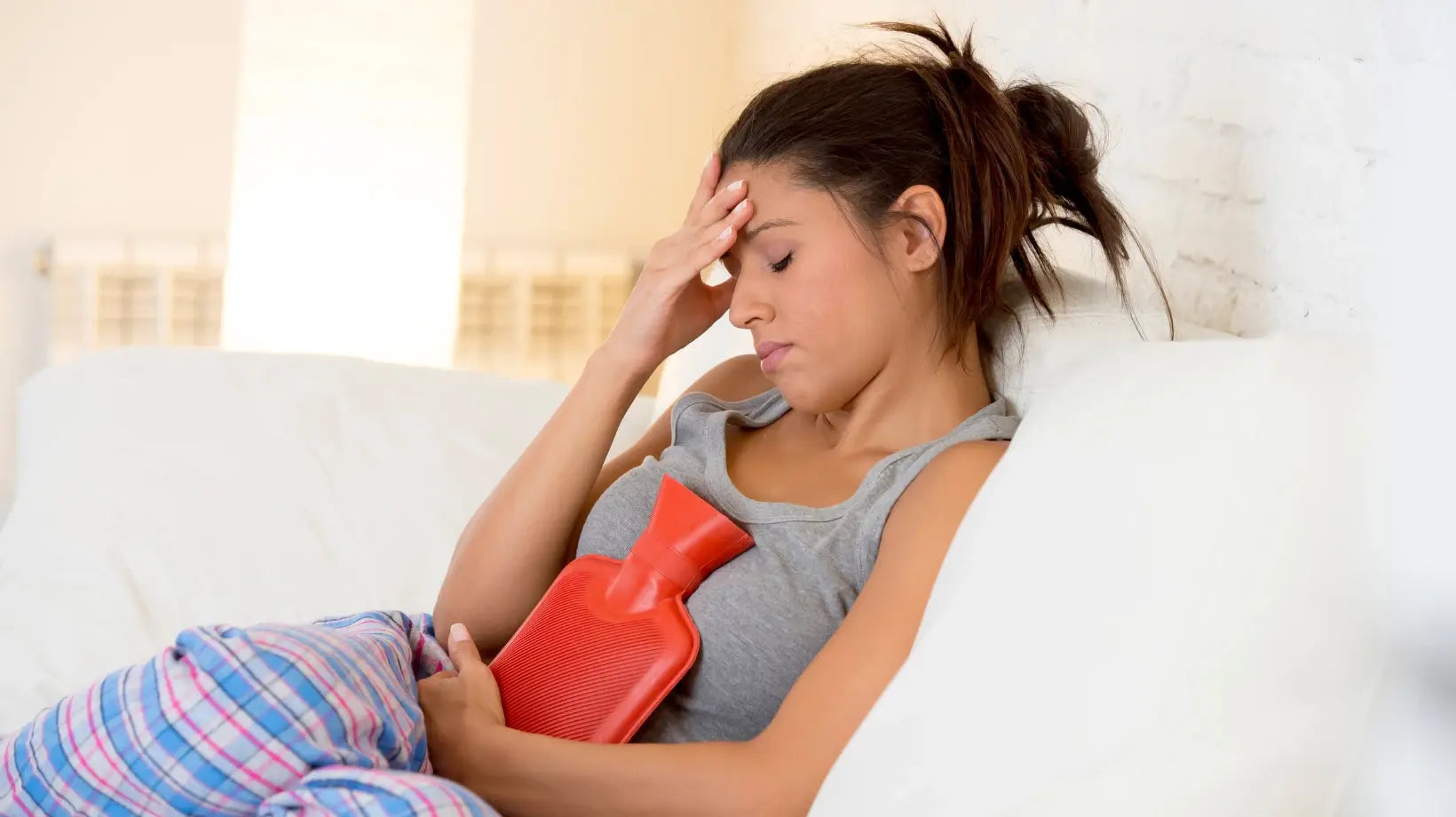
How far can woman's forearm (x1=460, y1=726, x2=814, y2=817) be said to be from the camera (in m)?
0.95

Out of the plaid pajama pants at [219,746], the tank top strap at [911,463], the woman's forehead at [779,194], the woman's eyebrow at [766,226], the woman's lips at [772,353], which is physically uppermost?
the woman's forehead at [779,194]

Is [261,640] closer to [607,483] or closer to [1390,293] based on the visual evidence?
[607,483]

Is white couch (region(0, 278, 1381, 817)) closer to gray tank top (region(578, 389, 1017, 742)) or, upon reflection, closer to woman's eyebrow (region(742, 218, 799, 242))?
gray tank top (region(578, 389, 1017, 742))

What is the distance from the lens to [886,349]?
124 centimetres

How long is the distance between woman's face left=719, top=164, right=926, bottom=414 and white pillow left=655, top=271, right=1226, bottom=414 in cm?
10

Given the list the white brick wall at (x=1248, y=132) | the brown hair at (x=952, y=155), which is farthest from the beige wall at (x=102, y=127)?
the brown hair at (x=952, y=155)

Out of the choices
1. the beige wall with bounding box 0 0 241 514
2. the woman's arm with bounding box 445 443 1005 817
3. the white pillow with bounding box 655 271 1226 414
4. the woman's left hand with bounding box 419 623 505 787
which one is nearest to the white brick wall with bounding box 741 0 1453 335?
the white pillow with bounding box 655 271 1226 414

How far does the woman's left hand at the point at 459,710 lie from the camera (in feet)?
3.60

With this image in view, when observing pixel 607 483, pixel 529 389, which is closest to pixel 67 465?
pixel 529 389

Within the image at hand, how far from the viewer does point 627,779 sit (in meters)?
1.00

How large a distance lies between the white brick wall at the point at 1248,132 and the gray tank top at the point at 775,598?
1.17 feet

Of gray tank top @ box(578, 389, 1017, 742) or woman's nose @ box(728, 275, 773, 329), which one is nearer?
gray tank top @ box(578, 389, 1017, 742)

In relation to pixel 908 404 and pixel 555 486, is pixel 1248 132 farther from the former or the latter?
pixel 555 486

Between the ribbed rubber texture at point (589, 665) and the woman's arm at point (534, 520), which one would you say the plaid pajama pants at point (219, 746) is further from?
the woman's arm at point (534, 520)
